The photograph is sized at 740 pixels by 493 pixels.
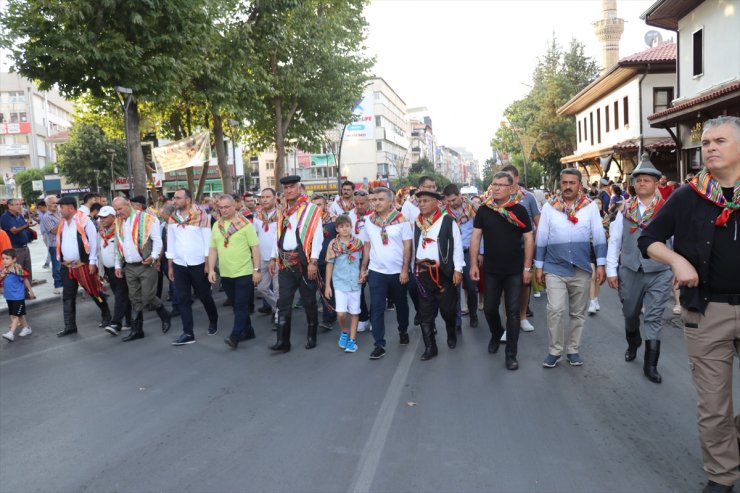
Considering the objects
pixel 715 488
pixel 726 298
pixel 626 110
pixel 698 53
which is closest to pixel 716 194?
pixel 726 298

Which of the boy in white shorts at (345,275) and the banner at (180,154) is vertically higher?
the banner at (180,154)

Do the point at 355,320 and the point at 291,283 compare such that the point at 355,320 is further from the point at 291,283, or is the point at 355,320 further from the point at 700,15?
the point at 700,15

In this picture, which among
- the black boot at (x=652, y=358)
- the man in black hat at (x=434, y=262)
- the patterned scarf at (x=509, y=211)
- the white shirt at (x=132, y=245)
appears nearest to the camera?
the black boot at (x=652, y=358)

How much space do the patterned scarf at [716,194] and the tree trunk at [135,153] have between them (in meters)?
14.6

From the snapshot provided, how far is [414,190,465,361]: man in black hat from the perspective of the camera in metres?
6.89

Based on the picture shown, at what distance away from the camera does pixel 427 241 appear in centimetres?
698

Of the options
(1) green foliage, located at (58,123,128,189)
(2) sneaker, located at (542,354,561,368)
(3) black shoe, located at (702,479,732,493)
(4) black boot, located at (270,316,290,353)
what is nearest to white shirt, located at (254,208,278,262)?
(4) black boot, located at (270,316,290,353)

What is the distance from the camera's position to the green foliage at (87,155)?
180 feet

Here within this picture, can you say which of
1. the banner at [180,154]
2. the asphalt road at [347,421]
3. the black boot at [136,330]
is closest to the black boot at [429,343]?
the asphalt road at [347,421]

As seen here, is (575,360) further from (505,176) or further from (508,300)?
(505,176)

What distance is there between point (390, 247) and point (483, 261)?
3.54 feet

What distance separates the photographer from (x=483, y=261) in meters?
6.95

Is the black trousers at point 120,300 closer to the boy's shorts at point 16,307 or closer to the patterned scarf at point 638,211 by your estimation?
the boy's shorts at point 16,307

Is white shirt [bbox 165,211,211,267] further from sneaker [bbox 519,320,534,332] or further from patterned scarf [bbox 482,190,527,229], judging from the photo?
sneaker [bbox 519,320,534,332]
